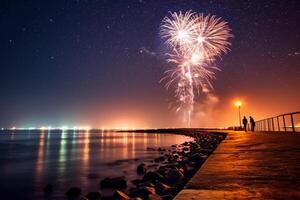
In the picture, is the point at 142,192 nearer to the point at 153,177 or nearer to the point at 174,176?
the point at 174,176

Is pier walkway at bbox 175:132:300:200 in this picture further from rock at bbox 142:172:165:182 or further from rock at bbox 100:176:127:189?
rock at bbox 100:176:127:189

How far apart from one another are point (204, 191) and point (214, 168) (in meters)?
1.58

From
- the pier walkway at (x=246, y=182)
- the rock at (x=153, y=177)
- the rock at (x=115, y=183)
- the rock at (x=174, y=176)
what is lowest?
the rock at (x=115, y=183)

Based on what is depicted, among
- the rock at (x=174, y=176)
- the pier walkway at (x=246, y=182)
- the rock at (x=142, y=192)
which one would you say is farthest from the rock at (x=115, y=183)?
the pier walkway at (x=246, y=182)

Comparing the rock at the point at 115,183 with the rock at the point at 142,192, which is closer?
the rock at the point at 142,192

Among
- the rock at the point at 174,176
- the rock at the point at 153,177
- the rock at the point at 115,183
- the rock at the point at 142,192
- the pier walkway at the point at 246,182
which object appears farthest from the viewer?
the rock at the point at 115,183

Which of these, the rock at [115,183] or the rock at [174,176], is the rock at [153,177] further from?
the rock at [115,183]

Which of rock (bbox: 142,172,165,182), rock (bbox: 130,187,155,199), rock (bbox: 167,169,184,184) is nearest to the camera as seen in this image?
rock (bbox: 130,187,155,199)

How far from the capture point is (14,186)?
12.0m

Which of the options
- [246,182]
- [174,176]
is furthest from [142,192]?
[246,182]

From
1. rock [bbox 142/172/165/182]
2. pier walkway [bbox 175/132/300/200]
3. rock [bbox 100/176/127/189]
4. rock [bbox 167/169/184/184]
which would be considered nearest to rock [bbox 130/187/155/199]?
rock [bbox 167/169/184/184]

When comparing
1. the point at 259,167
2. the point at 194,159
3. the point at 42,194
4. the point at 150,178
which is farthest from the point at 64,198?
the point at 259,167

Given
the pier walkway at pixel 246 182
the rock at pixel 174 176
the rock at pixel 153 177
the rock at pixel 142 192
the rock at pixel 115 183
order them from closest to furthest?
1. the pier walkway at pixel 246 182
2. the rock at pixel 142 192
3. the rock at pixel 174 176
4. the rock at pixel 153 177
5. the rock at pixel 115 183

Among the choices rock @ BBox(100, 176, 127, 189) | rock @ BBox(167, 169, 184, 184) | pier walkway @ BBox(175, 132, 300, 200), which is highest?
pier walkway @ BBox(175, 132, 300, 200)
